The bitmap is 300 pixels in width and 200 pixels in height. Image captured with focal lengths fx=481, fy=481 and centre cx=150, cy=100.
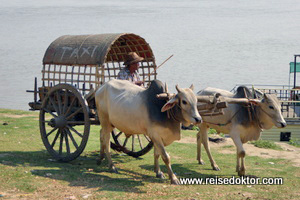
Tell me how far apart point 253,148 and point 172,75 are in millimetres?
14925

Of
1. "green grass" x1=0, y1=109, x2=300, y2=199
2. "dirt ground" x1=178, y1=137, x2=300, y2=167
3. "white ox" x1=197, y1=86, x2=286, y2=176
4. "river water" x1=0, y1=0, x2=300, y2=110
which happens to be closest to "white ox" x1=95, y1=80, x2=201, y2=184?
"green grass" x1=0, y1=109, x2=300, y2=199

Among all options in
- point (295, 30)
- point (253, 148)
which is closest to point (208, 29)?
point (295, 30)

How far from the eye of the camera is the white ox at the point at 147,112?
7109 mm

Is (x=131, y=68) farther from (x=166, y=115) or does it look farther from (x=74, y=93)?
(x=166, y=115)

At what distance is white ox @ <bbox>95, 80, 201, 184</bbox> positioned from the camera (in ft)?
23.3

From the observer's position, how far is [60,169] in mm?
7992

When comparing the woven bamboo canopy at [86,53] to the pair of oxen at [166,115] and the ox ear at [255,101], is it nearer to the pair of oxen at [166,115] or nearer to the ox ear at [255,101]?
the pair of oxen at [166,115]

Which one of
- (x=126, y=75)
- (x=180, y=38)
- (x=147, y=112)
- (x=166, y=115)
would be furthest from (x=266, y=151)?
(x=180, y=38)

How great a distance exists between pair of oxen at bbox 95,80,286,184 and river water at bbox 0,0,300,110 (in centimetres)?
1407

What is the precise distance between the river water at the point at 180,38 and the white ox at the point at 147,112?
1405 cm

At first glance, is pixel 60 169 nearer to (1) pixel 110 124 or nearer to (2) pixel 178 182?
(1) pixel 110 124

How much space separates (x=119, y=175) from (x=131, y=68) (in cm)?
212

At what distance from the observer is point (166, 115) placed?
7.43 m

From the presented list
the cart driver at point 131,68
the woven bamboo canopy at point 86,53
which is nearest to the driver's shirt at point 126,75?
the cart driver at point 131,68
